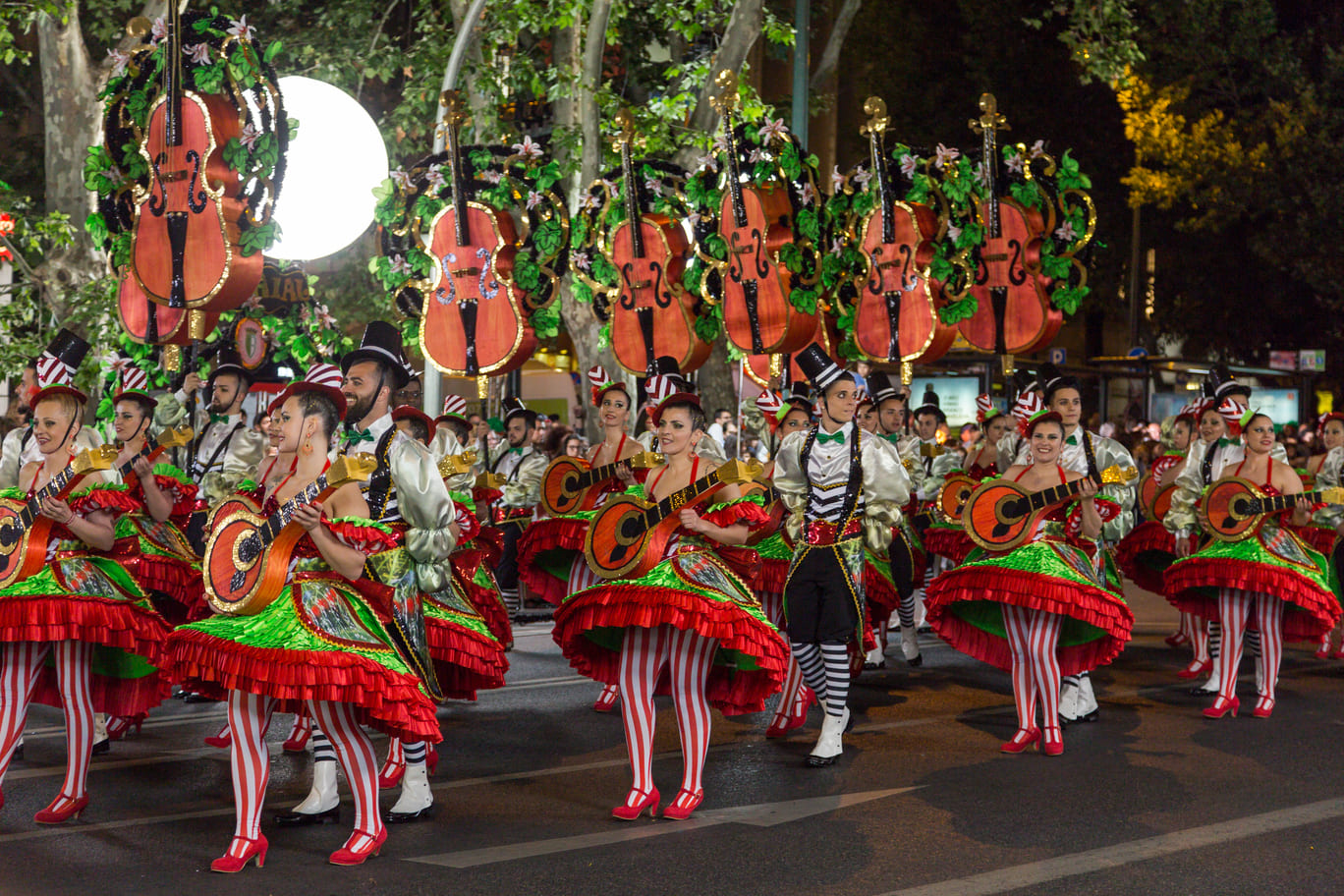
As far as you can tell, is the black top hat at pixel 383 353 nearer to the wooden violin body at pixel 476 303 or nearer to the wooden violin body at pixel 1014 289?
the wooden violin body at pixel 476 303

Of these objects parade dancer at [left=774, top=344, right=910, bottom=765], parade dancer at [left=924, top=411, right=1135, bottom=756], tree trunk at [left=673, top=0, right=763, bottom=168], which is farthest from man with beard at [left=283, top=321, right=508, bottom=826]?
tree trunk at [left=673, top=0, right=763, bottom=168]

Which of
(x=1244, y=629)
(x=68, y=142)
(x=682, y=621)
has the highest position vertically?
(x=68, y=142)

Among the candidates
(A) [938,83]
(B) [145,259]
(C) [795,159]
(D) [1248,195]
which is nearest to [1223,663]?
(C) [795,159]

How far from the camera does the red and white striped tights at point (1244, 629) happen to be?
9.03 metres

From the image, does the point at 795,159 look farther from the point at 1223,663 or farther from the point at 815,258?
the point at 1223,663

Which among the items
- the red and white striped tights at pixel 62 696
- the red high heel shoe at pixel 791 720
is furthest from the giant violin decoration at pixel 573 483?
the red and white striped tights at pixel 62 696

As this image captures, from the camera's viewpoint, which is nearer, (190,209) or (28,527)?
(28,527)

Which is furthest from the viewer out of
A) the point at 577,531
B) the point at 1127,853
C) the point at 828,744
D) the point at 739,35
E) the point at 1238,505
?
the point at 739,35

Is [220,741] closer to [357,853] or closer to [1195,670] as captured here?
[357,853]

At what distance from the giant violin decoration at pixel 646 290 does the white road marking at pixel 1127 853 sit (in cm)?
592

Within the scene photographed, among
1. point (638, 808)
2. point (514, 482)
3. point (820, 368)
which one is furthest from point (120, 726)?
point (820, 368)

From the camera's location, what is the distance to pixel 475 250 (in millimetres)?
10461

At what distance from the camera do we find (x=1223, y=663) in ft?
30.0

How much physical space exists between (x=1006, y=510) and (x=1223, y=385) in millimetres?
3201
